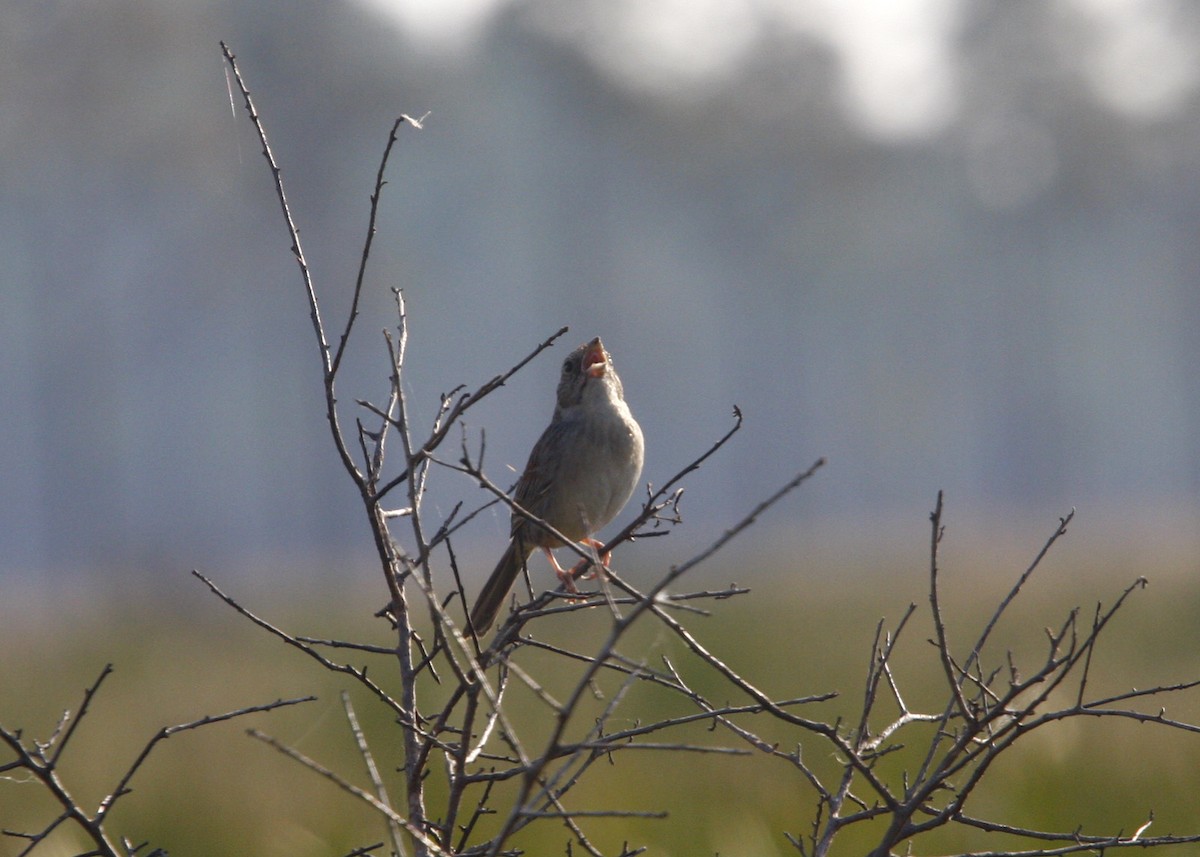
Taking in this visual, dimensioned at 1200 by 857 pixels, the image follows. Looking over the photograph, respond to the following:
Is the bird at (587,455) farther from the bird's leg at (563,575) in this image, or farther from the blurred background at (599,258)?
the blurred background at (599,258)

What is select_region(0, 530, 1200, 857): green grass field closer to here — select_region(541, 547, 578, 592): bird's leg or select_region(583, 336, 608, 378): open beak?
select_region(541, 547, 578, 592): bird's leg

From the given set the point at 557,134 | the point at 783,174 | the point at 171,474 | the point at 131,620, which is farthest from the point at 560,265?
the point at 131,620

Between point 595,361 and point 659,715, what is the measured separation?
121 inches

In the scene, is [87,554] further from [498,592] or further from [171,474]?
[498,592]

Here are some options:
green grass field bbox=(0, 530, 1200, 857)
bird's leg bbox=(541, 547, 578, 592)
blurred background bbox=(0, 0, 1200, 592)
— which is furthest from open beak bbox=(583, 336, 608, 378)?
blurred background bbox=(0, 0, 1200, 592)

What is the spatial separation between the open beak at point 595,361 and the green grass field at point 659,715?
4.97 feet

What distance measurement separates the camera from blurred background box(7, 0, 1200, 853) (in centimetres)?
1978

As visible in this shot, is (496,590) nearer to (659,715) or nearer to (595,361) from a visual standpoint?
(595,361)

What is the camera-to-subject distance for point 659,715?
7277 millimetres

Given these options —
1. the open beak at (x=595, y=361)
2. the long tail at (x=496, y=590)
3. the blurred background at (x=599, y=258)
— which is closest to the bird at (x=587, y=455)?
the open beak at (x=595, y=361)

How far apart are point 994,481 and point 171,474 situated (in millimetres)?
27468

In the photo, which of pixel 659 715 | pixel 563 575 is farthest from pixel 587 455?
→ pixel 659 715

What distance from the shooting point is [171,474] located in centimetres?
3862

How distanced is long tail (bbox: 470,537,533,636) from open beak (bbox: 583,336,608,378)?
0.66 metres
